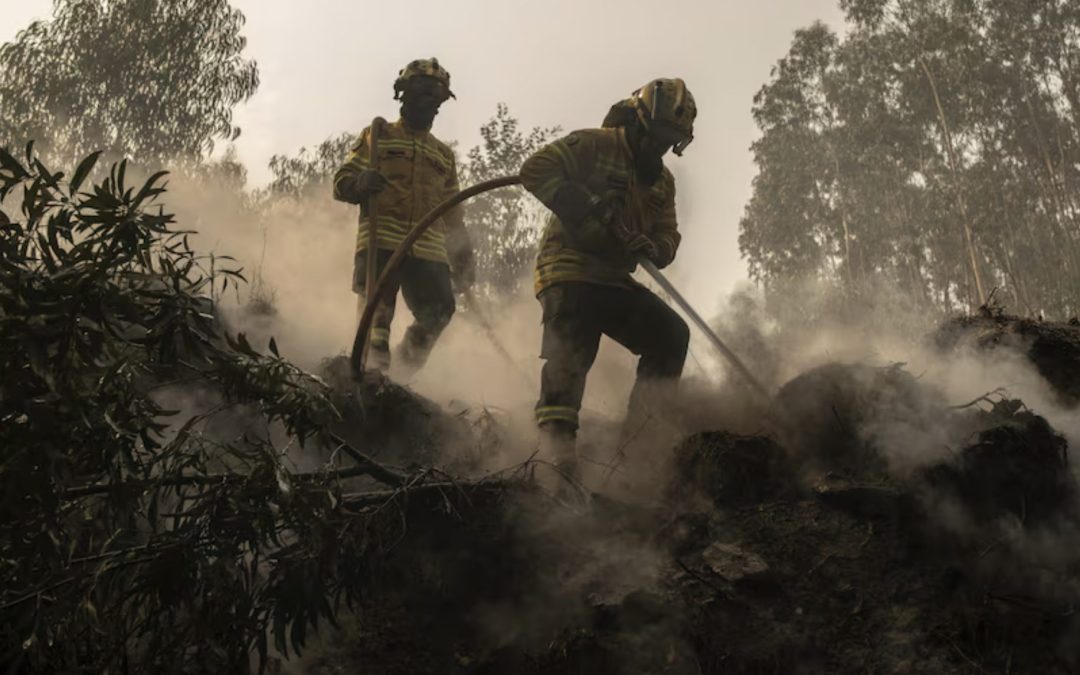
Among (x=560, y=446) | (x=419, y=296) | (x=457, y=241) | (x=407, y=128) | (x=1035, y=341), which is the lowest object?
(x=560, y=446)

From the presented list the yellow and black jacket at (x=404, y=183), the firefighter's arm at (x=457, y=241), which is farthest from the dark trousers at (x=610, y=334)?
the firefighter's arm at (x=457, y=241)

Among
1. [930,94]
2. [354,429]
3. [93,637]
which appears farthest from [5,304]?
[930,94]

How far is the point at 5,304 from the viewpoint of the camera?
2.09 m

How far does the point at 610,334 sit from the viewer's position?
4.75 metres

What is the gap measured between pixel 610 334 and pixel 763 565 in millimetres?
1652

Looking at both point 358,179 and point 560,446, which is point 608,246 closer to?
point 560,446

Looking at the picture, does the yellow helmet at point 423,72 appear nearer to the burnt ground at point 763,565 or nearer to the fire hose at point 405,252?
the fire hose at point 405,252

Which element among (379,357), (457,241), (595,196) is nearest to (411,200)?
(457,241)

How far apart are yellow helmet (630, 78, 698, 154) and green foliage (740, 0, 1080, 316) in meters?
21.2

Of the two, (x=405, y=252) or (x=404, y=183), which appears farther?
(x=404, y=183)

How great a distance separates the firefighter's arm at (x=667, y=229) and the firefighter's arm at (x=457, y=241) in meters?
1.92

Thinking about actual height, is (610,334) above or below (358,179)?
below

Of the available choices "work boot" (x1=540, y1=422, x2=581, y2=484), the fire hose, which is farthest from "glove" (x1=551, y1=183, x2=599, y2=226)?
"work boot" (x1=540, y1=422, x2=581, y2=484)

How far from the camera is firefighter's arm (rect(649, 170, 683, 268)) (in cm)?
477
